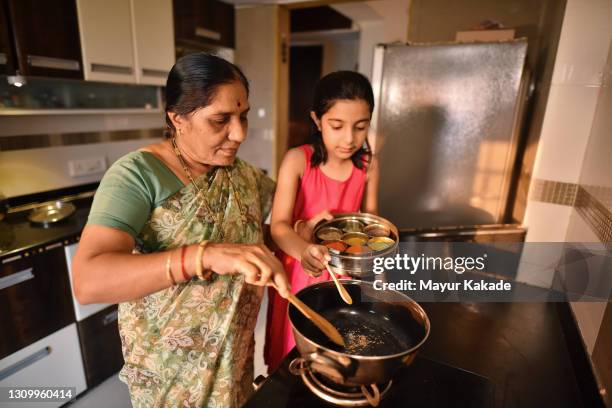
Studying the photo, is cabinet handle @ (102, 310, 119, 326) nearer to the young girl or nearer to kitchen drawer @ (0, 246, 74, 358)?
kitchen drawer @ (0, 246, 74, 358)

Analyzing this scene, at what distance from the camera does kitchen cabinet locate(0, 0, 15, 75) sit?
4.72ft

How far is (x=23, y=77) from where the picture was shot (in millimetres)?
1523

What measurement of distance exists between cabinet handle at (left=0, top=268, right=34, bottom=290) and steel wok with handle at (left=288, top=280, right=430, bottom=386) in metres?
1.33

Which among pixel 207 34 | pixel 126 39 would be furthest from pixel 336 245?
pixel 207 34

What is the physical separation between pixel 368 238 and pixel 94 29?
182cm

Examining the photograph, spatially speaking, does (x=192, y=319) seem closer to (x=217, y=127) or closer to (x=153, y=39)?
(x=217, y=127)

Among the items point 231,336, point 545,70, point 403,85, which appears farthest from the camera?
point 403,85

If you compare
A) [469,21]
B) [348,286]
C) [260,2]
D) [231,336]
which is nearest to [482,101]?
[469,21]

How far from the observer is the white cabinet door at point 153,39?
2.04m

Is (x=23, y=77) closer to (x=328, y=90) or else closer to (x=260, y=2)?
(x=328, y=90)

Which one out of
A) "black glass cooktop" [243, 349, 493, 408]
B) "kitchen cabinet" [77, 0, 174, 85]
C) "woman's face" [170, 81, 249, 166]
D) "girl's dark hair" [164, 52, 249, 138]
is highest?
"kitchen cabinet" [77, 0, 174, 85]

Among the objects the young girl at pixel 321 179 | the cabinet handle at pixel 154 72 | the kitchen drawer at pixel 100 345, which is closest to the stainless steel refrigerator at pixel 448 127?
the young girl at pixel 321 179

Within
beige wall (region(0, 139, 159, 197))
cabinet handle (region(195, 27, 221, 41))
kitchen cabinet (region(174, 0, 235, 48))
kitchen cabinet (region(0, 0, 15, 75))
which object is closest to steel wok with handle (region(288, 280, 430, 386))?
kitchen cabinet (region(0, 0, 15, 75))

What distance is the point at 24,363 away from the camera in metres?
1.47
